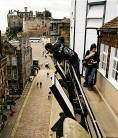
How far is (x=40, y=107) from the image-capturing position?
83.6ft

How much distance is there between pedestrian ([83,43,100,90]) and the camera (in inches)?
254

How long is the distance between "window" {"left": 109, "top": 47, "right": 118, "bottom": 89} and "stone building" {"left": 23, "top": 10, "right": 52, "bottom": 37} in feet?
320

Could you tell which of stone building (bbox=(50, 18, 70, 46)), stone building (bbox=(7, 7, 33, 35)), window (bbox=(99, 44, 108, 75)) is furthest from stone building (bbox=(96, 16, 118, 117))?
stone building (bbox=(7, 7, 33, 35))

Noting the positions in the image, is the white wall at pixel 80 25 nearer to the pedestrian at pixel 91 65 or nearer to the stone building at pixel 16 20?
the pedestrian at pixel 91 65

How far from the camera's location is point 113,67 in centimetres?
557

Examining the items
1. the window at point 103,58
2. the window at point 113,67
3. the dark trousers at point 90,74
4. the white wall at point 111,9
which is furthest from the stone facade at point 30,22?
the window at point 113,67

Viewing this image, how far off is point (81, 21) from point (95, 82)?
3.65m

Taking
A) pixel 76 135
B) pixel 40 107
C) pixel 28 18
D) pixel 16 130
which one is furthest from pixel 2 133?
pixel 28 18

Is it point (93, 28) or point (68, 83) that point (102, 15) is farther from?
point (68, 83)

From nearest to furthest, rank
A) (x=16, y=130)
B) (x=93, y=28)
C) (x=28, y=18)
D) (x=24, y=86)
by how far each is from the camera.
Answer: (x=93, y=28) → (x=16, y=130) → (x=24, y=86) → (x=28, y=18)

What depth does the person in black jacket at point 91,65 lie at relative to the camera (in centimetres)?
645

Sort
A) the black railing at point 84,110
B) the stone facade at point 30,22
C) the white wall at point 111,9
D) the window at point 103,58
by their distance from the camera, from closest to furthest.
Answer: the black railing at point 84,110, the window at point 103,58, the white wall at point 111,9, the stone facade at point 30,22

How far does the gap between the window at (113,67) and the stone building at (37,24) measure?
97466 millimetres

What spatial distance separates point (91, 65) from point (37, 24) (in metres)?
A: 98.0
